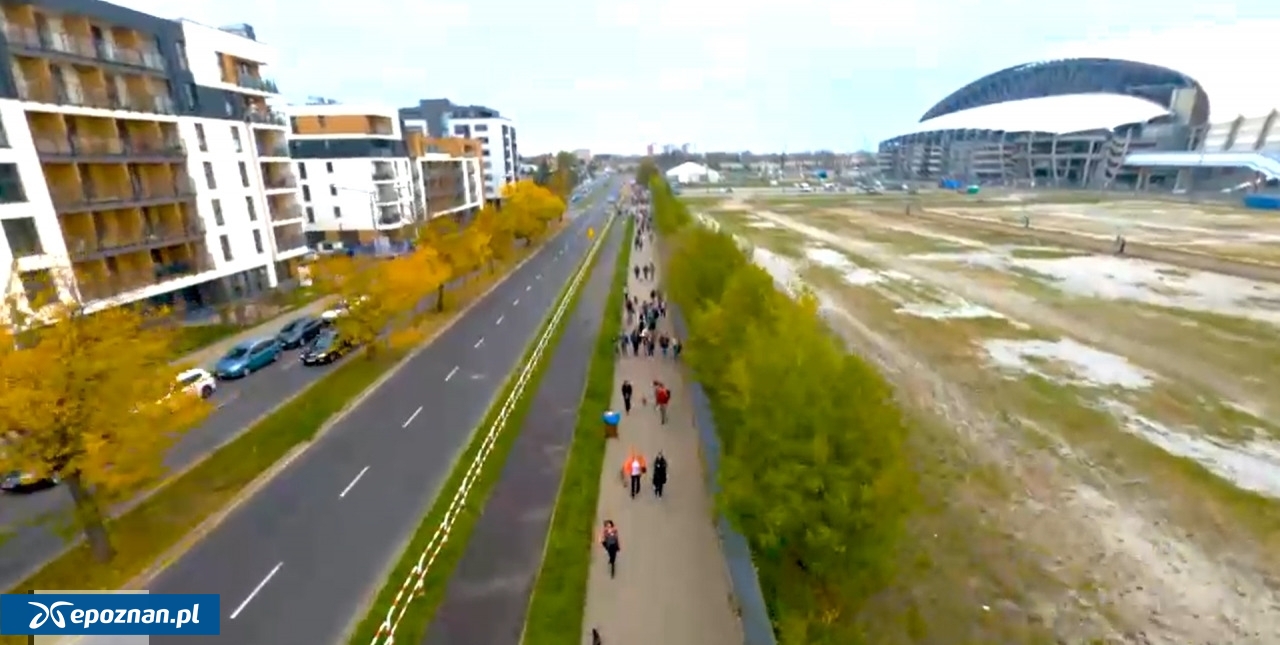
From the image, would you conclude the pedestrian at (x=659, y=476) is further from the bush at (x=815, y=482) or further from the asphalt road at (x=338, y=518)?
the asphalt road at (x=338, y=518)

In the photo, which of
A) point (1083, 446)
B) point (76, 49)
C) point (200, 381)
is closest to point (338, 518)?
point (200, 381)

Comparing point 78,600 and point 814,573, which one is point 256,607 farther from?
point 814,573

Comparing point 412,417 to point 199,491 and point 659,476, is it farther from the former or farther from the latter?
point 659,476

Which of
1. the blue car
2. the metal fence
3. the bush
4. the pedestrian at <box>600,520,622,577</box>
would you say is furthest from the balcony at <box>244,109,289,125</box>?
the bush

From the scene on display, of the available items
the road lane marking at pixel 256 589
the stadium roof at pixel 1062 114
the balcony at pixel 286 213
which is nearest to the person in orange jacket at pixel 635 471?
the road lane marking at pixel 256 589

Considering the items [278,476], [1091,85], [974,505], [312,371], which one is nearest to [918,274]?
[974,505]
